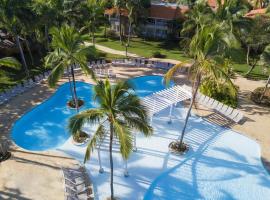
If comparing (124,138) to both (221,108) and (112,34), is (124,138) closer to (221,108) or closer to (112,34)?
(221,108)

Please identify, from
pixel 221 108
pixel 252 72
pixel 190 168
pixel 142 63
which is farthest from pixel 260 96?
pixel 142 63

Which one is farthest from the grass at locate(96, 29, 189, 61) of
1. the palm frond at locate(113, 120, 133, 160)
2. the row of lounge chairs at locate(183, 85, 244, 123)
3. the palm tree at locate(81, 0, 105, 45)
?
the palm frond at locate(113, 120, 133, 160)

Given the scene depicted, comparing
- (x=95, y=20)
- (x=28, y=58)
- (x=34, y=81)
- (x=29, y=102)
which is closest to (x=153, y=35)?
(x=95, y=20)

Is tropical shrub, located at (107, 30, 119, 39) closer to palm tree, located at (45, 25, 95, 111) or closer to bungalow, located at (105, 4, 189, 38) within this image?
bungalow, located at (105, 4, 189, 38)

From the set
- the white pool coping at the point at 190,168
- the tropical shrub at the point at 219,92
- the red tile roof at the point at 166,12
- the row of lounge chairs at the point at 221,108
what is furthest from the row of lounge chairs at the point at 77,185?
the red tile roof at the point at 166,12

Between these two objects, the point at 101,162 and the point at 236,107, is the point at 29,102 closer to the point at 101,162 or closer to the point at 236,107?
the point at 101,162
